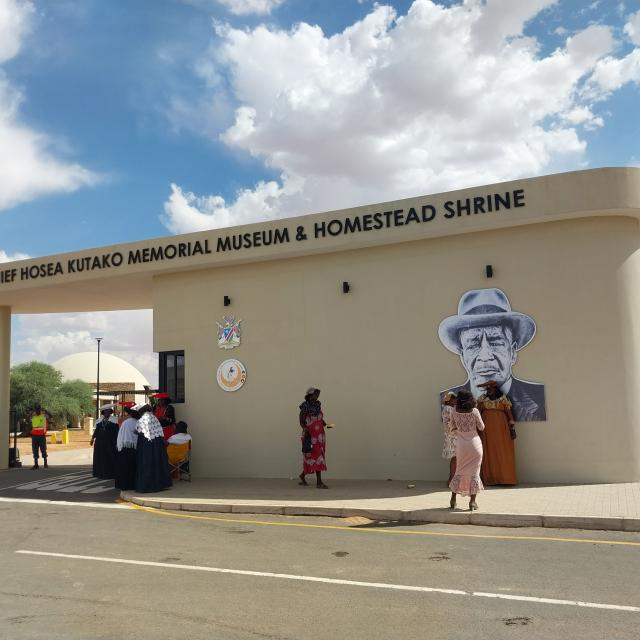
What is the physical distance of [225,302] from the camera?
1434 centimetres

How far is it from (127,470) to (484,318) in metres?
6.90

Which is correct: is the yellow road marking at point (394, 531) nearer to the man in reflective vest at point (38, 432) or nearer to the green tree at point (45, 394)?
the man in reflective vest at point (38, 432)

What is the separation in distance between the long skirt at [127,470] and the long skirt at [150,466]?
16.0 inches

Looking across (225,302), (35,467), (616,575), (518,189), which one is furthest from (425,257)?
(35,467)

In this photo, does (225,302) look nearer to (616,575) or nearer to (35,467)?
(35,467)

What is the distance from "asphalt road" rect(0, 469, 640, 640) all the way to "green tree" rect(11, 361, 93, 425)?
44.6 meters

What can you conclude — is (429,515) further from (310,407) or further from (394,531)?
(310,407)

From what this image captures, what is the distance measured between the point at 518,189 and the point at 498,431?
396 centimetres

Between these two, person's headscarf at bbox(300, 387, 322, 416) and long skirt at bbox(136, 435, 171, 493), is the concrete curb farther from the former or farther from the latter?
person's headscarf at bbox(300, 387, 322, 416)

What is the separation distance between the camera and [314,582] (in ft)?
19.1

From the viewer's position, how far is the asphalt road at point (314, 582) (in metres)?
4.64

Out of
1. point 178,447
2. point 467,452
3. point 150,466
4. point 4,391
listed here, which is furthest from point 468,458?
point 4,391

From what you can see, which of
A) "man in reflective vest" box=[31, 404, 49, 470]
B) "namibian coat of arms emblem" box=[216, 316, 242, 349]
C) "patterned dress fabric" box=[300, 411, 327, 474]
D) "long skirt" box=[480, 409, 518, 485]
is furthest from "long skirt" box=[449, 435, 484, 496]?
"man in reflective vest" box=[31, 404, 49, 470]

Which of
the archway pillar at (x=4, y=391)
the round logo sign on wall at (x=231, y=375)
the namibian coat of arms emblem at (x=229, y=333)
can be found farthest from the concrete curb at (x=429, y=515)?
the archway pillar at (x=4, y=391)
